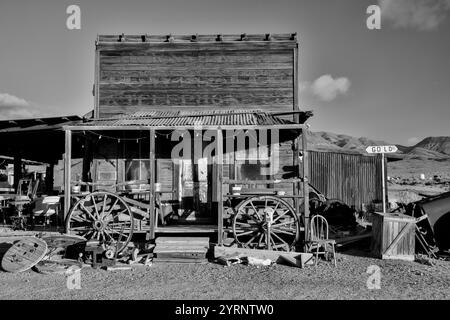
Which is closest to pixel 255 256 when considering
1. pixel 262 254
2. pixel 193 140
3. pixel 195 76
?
pixel 262 254

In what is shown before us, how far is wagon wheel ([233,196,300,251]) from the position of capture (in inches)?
363

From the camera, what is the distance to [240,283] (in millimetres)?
7020

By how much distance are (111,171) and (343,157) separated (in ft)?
36.3

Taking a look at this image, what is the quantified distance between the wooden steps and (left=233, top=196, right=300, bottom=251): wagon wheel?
100cm

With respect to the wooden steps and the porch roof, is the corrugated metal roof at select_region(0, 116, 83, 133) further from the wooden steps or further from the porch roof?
the wooden steps

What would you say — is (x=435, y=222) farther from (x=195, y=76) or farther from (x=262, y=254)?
(x=195, y=76)

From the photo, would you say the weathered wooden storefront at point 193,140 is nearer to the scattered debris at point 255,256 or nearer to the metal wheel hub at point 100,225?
the metal wheel hub at point 100,225

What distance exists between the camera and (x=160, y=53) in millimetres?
13047

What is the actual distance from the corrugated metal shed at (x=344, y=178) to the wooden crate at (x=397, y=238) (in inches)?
322

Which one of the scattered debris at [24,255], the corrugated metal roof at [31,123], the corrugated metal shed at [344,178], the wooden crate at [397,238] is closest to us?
the scattered debris at [24,255]

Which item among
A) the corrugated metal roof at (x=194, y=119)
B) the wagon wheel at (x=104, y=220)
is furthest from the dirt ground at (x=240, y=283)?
the corrugated metal roof at (x=194, y=119)

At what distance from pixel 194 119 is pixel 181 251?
4.18 meters

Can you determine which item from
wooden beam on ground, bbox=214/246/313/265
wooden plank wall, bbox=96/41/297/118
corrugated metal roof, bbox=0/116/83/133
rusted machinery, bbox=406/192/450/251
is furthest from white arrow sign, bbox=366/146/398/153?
corrugated metal roof, bbox=0/116/83/133

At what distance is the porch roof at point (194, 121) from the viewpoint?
946 centimetres
